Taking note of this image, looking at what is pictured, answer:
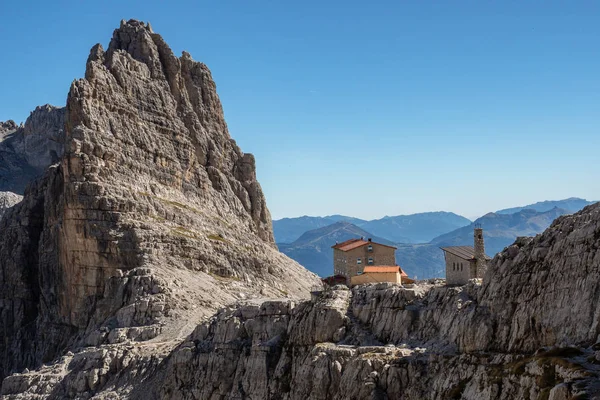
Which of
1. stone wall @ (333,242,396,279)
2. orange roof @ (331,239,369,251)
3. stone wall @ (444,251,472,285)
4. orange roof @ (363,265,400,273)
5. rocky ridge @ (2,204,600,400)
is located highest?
orange roof @ (331,239,369,251)

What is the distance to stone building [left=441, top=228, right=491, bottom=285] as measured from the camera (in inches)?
3953

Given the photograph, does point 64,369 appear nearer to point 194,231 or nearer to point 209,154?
point 194,231

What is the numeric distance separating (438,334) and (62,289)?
321 feet

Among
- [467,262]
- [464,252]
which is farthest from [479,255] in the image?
[464,252]

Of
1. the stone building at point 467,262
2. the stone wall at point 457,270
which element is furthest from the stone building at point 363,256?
the stone building at point 467,262

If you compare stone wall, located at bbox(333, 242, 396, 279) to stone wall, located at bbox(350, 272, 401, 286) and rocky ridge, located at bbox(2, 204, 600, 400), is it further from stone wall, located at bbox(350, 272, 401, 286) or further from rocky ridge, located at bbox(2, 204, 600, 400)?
rocky ridge, located at bbox(2, 204, 600, 400)

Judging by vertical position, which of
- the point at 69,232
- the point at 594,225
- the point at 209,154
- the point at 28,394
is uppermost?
the point at 209,154

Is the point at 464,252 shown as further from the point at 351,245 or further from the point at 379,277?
the point at 351,245

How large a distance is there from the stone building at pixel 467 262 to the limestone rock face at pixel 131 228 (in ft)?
142

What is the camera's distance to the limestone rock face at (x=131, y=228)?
146 metres

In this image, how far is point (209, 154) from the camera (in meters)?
193

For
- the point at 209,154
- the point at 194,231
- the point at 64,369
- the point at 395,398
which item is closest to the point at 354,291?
the point at 395,398

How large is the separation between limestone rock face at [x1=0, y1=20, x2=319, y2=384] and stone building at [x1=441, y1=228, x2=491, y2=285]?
43188 millimetres

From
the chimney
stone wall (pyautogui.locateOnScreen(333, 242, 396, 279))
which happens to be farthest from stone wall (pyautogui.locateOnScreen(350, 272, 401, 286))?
the chimney
